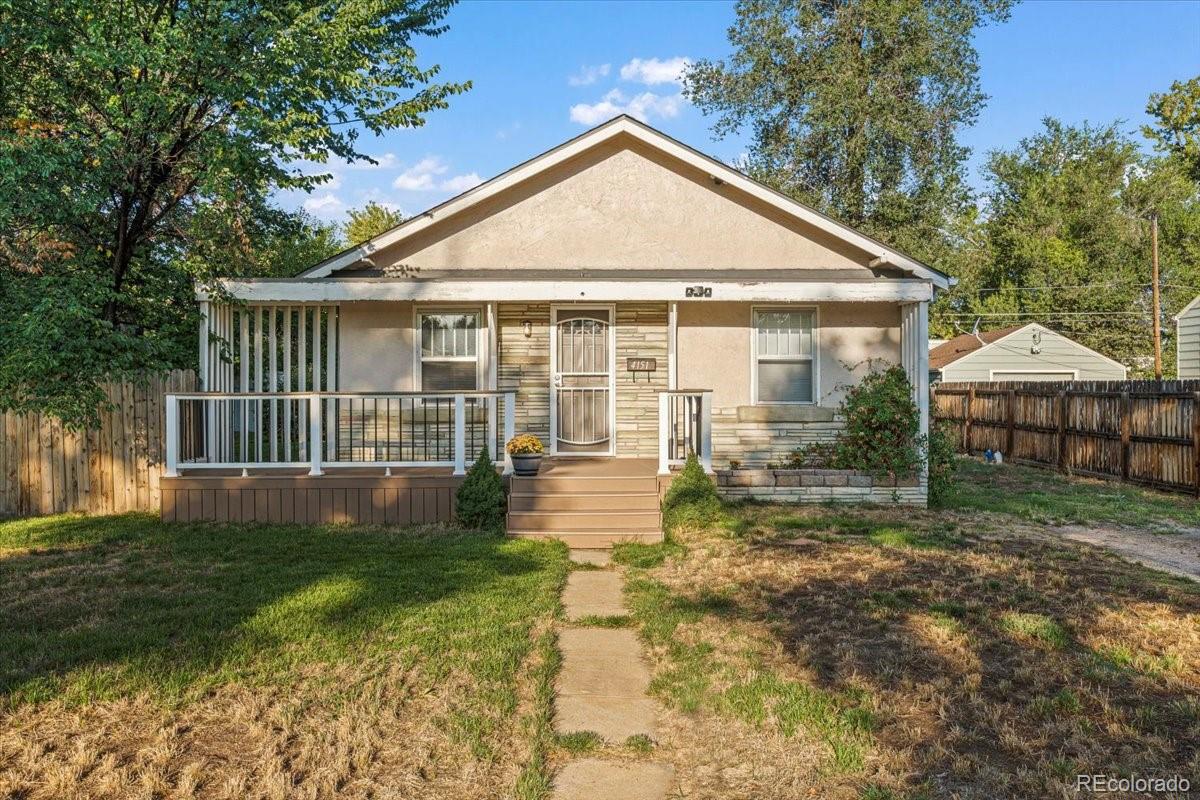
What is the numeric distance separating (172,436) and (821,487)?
24.9ft

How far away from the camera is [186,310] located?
10.1 m

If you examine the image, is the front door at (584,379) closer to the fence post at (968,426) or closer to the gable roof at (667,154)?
the gable roof at (667,154)

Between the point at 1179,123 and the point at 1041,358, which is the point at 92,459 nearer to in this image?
the point at 1041,358

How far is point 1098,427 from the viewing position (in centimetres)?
1296

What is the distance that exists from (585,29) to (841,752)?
1565 cm

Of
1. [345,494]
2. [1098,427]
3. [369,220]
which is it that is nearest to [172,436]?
[345,494]

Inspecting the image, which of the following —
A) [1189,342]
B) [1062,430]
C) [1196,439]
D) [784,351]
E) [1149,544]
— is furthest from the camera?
[1189,342]

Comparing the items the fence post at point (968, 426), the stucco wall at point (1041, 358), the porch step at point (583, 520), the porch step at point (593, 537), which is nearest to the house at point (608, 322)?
the porch step at point (583, 520)

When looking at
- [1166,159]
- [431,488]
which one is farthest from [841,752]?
[1166,159]

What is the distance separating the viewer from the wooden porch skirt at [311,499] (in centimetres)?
830

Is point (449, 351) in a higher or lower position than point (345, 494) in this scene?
higher

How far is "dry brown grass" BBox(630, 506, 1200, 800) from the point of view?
121 inches

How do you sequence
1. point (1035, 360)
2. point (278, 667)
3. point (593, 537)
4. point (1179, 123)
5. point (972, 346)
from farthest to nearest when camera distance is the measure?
point (1179, 123) → point (972, 346) → point (1035, 360) → point (593, 537) → point (278, 667)

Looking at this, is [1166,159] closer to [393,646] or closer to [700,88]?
[700,88]
